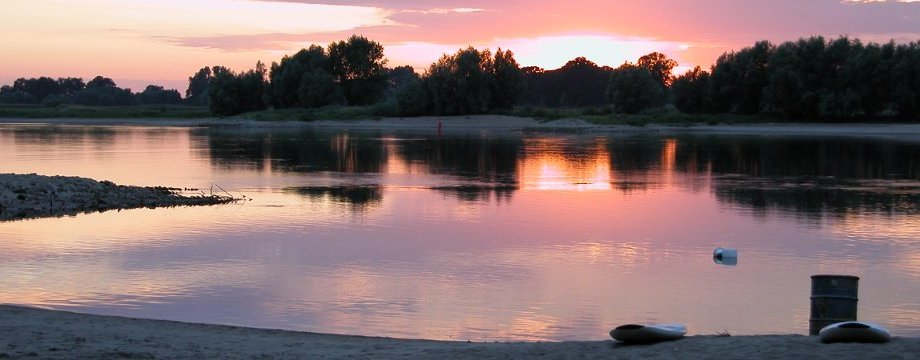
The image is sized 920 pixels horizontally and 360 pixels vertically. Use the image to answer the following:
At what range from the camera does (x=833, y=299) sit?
10656 mm

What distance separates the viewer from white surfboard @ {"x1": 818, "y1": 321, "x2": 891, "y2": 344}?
9.12 metres

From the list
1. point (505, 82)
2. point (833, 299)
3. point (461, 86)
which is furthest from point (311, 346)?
point (505, 82)

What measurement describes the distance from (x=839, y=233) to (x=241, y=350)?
1466 centimetres

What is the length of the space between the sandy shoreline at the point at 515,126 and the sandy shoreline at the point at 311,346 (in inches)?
2985

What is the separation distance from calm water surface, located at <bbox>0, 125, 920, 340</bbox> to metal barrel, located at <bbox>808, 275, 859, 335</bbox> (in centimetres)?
162

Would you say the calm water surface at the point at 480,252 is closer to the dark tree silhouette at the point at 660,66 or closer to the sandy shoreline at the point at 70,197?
the sandy shoreline at the point at 70,197

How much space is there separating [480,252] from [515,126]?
86062 millimetres

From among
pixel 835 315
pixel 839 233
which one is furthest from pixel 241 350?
pixel 839 233

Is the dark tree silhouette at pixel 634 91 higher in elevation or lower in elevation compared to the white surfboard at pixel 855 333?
higher

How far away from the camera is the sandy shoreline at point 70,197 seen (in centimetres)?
2358

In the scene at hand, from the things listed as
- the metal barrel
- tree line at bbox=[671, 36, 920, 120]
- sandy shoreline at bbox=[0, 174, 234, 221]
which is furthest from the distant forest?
the metal barrel

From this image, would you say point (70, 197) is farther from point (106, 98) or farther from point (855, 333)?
point (106, 98)

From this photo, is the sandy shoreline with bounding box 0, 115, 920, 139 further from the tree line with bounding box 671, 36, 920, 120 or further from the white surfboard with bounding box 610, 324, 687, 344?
the white surfboard with bounding box 610, 324, 687, 344

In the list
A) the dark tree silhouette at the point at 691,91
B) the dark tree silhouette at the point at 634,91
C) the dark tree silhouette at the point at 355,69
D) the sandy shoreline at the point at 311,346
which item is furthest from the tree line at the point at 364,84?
the sandy shoreline at the point at 311,346
